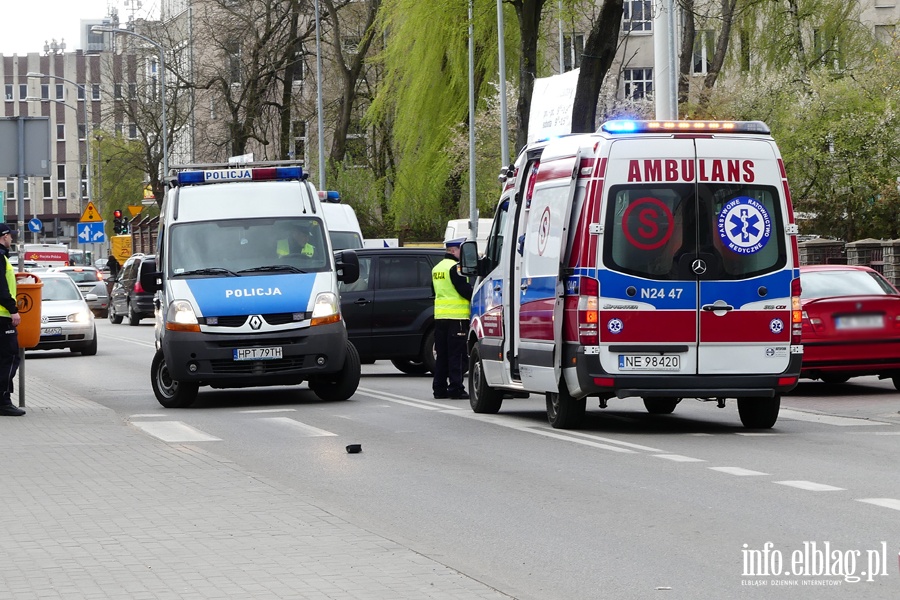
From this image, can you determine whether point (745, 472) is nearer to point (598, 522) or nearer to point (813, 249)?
point (598, 522)

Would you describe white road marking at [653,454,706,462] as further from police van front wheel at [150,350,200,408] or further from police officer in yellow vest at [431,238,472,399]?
police van front wheel at [150,350,200,408]

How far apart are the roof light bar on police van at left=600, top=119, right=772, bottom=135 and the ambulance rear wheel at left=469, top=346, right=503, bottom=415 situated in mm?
3756

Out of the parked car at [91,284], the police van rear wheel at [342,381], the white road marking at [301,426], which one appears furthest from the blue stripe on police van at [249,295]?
the parked car at [91,284]

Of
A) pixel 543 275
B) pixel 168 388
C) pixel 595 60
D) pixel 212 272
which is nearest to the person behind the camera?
pixel 543 275

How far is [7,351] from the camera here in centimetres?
1680

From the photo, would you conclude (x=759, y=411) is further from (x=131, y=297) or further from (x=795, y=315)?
(x=131, y=297)

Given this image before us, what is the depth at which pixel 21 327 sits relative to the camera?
683 inches

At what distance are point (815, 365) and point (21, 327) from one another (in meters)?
8.98

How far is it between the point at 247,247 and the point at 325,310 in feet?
4.28

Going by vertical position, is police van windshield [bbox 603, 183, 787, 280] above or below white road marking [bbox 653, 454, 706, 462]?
above

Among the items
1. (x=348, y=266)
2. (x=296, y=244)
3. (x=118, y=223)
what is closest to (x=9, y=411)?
(x=296, y=244)

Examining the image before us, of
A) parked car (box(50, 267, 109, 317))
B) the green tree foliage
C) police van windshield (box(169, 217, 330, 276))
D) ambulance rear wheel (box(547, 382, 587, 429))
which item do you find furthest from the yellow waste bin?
parked car (box(50, 267, 109, 317))

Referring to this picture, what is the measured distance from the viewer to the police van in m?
17.5

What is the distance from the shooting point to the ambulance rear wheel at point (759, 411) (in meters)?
14.6
